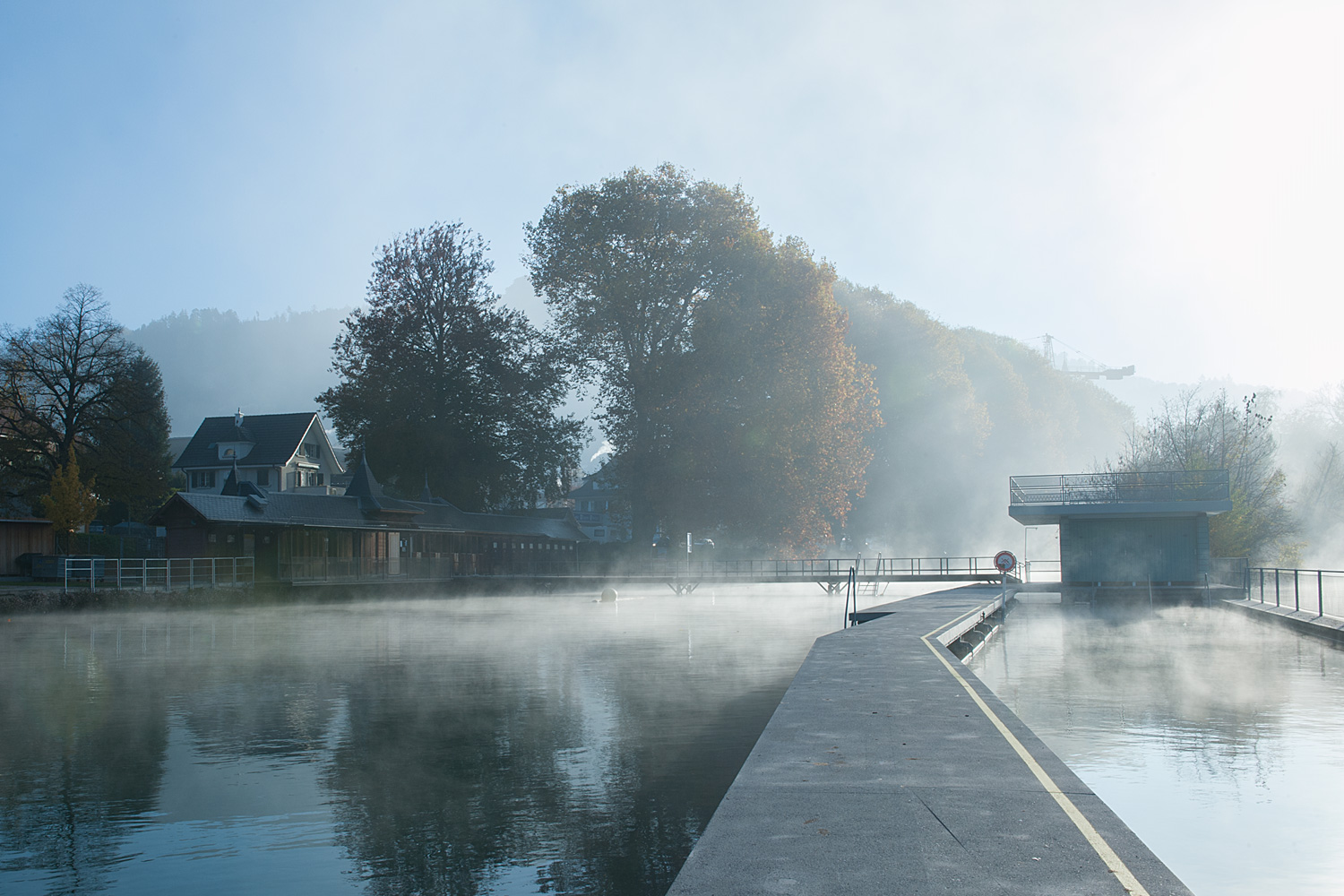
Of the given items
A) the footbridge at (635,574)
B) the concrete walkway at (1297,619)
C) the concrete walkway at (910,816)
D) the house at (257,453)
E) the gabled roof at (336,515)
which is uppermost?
the house at (257,453)

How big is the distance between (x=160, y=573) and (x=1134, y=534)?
37.6 meters

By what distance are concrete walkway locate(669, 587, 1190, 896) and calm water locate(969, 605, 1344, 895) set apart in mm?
1545

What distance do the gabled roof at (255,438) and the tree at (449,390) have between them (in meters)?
13.9

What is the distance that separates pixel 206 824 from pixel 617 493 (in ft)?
156

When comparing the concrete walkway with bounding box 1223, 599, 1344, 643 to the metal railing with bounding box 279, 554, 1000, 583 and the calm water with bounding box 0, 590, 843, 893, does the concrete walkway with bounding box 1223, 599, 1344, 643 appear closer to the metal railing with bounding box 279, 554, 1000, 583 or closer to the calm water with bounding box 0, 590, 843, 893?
the calm water with bounding box 0, 590, 843, 893

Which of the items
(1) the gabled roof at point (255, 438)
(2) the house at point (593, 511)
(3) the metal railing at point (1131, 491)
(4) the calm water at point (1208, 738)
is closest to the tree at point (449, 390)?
(1) the gabled roof at point (255, 438)

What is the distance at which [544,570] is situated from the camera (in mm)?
60688

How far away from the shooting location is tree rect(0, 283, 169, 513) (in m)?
53.3

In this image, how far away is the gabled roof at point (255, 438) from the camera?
77.7m

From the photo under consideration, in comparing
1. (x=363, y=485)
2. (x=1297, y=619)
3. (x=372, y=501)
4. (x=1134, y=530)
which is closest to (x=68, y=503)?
(x=363, y=485)

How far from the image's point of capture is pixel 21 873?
8.42 m

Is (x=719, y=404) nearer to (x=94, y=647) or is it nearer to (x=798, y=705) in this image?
(x=94, y=647)

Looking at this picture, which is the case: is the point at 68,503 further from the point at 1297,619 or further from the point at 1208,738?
the point at 1208,738

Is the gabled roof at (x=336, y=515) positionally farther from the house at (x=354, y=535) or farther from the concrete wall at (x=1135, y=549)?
the concrete wall at (x=1135, y=549)
